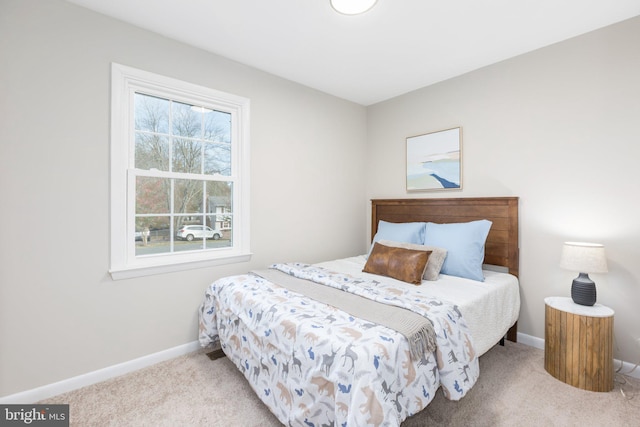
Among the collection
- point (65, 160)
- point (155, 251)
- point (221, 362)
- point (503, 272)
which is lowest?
point (221, 362)

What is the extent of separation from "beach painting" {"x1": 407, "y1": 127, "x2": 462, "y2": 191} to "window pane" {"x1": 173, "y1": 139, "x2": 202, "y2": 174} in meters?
2.23

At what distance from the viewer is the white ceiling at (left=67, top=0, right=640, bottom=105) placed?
1.96 meters

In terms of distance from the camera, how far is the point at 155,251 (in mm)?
2365

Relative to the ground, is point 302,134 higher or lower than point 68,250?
higher

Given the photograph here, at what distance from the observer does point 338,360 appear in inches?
50.4

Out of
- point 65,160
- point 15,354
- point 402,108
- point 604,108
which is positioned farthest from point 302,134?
point 15,354

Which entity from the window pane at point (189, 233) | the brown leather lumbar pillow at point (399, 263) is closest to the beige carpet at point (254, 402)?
the brown leather lumbar pillow at point (399, 263)

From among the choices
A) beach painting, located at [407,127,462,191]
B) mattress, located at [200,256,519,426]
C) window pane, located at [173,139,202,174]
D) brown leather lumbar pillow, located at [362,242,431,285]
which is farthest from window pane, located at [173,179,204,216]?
beach painting, located at [407,127,462,191]

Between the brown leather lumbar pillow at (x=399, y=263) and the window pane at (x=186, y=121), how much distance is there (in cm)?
189

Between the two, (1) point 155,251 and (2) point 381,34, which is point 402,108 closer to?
(2) point 381,34

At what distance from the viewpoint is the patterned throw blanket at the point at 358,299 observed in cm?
144

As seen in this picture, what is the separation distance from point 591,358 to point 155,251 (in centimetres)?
317

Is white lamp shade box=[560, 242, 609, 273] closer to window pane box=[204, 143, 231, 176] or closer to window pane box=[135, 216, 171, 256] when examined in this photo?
window pane box=[204, 143, 231, 176]

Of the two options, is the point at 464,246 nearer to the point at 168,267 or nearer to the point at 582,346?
the point at 582,346
